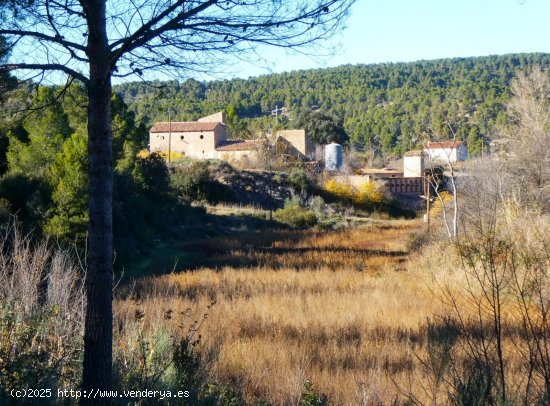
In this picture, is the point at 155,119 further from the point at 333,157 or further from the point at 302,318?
the point at 333,157

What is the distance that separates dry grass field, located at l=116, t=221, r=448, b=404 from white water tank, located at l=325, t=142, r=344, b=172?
4417cm

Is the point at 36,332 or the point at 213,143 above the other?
the point at 213,143

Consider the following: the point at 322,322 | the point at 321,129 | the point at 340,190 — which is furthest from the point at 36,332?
the point at 321,129

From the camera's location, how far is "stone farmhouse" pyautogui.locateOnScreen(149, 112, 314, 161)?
6341 centimetres

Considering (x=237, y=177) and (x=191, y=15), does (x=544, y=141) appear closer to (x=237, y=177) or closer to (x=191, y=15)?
(x=191, y=15)

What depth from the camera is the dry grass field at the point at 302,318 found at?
7395 millimetres

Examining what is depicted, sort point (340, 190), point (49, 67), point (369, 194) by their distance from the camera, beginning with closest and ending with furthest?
point (49, 67) → point (369, 194) → point (340, 190)

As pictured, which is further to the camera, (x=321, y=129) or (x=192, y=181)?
(x=321, y=129)

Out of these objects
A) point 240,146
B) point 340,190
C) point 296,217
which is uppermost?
point 240,146

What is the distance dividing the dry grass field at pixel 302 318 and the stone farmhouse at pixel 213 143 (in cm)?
4002

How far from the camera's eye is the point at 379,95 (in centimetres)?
11675

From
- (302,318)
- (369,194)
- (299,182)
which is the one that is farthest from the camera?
(369,194)

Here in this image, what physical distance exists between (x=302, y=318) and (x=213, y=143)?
2194 inches

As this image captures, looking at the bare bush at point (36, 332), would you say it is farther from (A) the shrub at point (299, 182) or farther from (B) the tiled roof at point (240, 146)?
(B) the tiled roof at point (240, 146)
